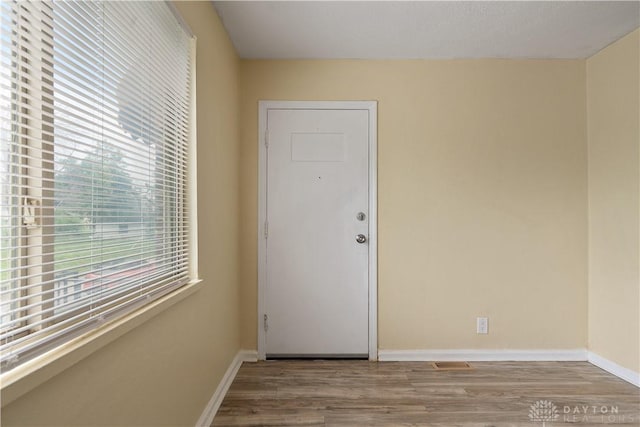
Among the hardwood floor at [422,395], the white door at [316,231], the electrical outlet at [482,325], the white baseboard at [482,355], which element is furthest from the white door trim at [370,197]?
the electrical outlet at [482,325]

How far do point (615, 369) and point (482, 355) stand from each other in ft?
2.84

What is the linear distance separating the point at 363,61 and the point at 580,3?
1384 millimetres

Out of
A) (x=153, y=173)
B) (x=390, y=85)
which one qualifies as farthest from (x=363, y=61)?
(x=153, y=173)

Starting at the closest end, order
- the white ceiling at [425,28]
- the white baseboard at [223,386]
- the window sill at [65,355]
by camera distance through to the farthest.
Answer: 1. the window sill at [65,355]
2. the white baseboard at [223,386]
3. the white ceiling at [425,28]

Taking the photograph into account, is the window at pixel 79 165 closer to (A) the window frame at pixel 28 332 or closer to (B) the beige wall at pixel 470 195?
(A) the window frame at pixel 28 332

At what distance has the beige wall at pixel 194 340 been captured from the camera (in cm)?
91

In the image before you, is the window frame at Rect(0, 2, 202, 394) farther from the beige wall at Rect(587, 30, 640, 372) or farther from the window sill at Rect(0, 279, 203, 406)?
the beige wall at Rect(587, 30, 640, 372)

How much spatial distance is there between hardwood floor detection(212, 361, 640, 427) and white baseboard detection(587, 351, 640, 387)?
2.0 inches

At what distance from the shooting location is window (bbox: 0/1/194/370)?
30.6 inches

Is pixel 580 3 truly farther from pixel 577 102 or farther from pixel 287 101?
pixel 287 101

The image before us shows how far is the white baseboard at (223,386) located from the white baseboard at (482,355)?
3.40 feet

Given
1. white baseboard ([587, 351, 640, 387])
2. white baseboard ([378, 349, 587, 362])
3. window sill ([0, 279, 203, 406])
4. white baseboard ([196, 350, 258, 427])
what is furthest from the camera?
white baseboard ([378, 349, 587, 362])

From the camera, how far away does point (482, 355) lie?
272 centimetres

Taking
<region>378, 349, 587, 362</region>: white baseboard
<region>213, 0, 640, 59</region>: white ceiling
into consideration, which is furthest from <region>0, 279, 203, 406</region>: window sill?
<region>378, 349, 587, 362</region>: white baseboard
